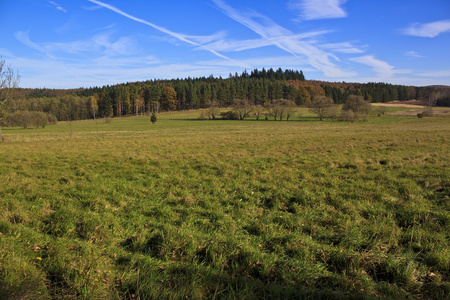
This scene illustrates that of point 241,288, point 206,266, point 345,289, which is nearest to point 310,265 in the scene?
point 345,289

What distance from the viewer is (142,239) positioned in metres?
4.34

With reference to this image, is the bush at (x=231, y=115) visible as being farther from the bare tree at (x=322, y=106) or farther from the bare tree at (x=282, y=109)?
the bare tree at (x=322, y=106)

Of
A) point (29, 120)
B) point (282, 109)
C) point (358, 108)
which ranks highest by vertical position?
point (282, 109)

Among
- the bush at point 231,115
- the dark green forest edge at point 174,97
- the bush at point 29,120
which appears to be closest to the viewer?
the bush at point 29,120

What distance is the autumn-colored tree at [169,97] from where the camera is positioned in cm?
11725

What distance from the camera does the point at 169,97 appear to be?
11725cm

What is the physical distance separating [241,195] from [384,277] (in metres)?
4.16

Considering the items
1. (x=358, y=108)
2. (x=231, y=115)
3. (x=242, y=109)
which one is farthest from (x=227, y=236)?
(x=242, y=109)

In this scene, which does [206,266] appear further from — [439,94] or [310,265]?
[439,94]

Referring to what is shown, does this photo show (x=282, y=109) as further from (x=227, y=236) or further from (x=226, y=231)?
(x=227, y=236)

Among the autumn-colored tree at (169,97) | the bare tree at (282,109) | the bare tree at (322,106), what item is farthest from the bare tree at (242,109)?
the autumn-colored tree at (169,97)

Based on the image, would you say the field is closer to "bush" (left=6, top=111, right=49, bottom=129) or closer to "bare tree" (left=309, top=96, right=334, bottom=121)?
"bush" (left=6, top=111, right=49, bottom=129)

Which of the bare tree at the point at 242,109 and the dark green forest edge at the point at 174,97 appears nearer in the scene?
the bare tree at the point at 242,109

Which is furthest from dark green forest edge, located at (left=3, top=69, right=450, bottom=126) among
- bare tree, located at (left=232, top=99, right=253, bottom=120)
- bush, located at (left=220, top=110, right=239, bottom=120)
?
bush, located at (left=220, top=110, right=239, bottom=120)
